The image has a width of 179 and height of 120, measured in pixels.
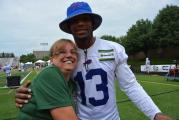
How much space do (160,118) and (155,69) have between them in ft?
121

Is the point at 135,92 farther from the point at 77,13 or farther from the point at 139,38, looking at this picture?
the point at 139,38

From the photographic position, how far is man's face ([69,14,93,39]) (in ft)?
11.7

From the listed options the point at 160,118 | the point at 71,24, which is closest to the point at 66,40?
the point at 71,24

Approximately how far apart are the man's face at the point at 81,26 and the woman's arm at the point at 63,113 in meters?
1.02

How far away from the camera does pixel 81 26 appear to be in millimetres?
3541

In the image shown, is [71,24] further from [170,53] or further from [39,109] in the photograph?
[170,53]

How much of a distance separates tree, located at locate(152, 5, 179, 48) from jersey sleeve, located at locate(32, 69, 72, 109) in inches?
2181

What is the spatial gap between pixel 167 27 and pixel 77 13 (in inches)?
2250

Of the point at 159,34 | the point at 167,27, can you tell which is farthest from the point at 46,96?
the point at 159,34

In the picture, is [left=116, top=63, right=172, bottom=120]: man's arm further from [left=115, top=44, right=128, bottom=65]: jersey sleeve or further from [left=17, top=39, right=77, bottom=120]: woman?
[left=17, top=39, right=77, bottom=120]: woman

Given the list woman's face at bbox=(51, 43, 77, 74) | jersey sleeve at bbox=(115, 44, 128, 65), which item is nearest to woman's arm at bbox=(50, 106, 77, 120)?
woman's face at bbox=(51, 43, 77, 74)

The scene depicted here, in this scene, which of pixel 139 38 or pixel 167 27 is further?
pixel 139 38

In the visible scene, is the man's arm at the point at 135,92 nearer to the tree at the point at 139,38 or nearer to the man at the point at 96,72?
the man at the point at 96,72

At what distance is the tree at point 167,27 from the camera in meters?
58.0
